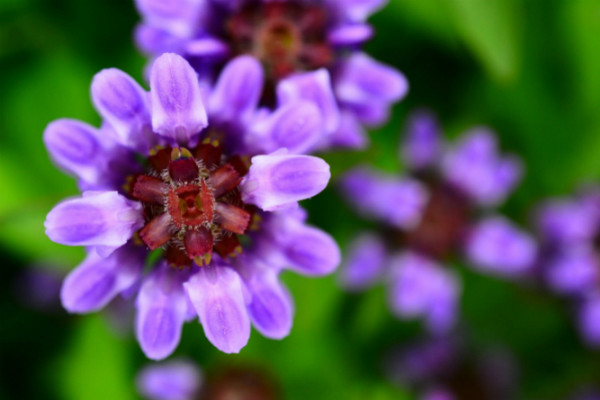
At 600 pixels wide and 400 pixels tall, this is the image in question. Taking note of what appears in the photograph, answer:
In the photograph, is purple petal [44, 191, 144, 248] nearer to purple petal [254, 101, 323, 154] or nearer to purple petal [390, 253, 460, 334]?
purple petal [254, 101, 323, 154]

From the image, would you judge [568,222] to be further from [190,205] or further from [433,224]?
[190,205]

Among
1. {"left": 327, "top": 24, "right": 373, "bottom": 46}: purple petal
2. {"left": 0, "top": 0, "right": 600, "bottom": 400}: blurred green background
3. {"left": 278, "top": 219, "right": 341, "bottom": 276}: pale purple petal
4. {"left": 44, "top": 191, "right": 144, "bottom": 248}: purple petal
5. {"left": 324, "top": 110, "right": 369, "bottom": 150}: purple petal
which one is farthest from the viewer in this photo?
{"left": 0, "top": 0, "right": 600, "bottom": 400}: blurred green background

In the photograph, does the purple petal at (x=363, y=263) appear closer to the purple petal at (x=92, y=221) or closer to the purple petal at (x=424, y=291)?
the purple petal at (x=424, y=291)

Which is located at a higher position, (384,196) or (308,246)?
(308,246)

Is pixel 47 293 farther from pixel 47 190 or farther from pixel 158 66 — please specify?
pixel 158 66

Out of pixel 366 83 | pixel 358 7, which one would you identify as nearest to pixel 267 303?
pixel 366 83

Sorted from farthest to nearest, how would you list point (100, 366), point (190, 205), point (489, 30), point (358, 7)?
point (100, 366) → point (489, 30) → point (358, 7) → point (190, 205)

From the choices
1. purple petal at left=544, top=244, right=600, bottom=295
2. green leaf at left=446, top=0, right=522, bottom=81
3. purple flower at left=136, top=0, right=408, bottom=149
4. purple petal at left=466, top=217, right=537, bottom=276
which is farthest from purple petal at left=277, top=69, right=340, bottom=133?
purple petal at left=544, top=244, right=600, bottom=295
